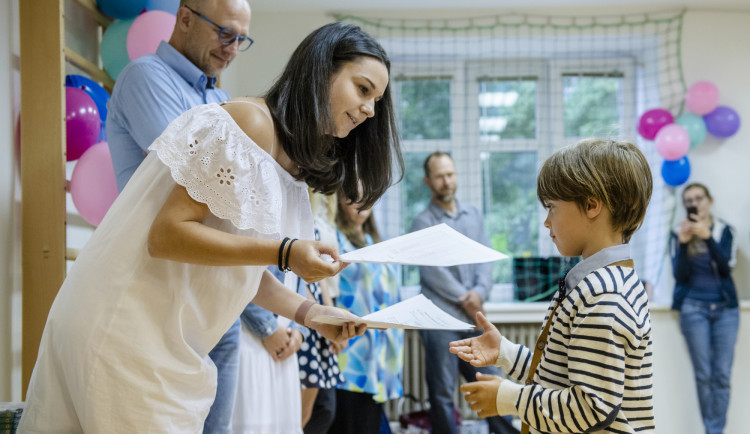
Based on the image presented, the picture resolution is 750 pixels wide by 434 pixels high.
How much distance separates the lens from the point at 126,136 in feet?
5.82

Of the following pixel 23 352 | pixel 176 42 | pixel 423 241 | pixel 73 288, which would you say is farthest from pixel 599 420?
pixel 23 352

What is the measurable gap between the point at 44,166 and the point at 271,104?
113 cm

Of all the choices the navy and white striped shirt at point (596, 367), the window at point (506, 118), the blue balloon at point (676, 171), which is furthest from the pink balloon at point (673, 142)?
the navy and white striped shirt at point (596, 367)

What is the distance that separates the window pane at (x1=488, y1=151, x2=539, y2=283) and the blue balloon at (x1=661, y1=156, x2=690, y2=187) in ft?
2.88

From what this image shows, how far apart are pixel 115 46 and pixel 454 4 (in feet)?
8.80

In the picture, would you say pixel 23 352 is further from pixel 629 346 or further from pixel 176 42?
pixel 629 346

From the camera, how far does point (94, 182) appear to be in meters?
2.22

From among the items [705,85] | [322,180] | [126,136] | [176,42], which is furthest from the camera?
[705,85]

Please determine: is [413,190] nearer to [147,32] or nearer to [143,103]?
[147,32]

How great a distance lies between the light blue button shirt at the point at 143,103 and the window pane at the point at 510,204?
331cm

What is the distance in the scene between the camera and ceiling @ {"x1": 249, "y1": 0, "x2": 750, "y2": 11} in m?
4.56

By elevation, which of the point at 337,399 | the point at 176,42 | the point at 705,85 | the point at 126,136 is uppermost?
the point at 705,85

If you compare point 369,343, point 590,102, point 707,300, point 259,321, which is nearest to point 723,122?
point 590,102

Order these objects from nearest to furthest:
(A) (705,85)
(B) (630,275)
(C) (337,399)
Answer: (B) (630,275), (C) (337,399), (A) (705,85)
